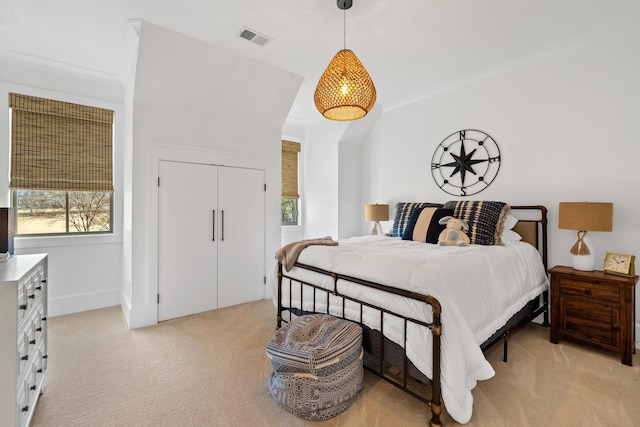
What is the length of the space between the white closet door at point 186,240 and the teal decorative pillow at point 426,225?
2.13 meters

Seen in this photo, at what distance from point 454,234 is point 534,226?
0.87 meters

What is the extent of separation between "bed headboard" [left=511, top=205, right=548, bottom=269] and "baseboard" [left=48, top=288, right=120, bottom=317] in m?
4.46

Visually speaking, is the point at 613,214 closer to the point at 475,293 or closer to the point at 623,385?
the point at 623,385

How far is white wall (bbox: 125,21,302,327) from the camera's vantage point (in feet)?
9.27

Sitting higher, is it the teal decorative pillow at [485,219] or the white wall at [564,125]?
the white wall at [564,125]

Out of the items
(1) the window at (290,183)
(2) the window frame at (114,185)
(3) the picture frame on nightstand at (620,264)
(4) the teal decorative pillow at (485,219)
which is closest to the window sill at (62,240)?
(2) the window frame at (114,185)

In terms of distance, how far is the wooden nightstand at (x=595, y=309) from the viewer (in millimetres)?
2236

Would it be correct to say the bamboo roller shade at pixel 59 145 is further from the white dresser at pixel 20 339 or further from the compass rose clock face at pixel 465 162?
the compass rose clock face at pixel 465 162

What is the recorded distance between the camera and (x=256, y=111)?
3627 millimetres

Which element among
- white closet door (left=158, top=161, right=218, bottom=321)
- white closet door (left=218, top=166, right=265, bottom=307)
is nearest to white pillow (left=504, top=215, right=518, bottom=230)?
white closet door (left=218, top=166, right=265, bottom=307)

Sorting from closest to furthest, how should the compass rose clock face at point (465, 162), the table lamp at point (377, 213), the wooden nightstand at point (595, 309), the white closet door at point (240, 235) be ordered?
the wooden nightstand at point (595, 309), the compass rose clock face at point (465, 162), the white closet door at point (240, 235), the table lamp at point (377, 213)

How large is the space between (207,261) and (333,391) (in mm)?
2193

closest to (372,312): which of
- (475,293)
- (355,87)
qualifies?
(475,293)

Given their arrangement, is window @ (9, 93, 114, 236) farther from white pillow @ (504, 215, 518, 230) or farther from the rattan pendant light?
white pillow @ (504, 215, 518, 230)
